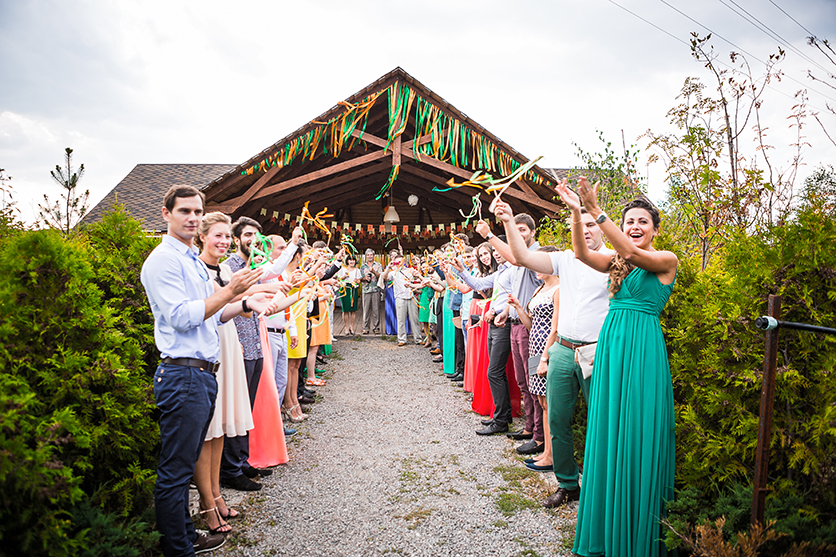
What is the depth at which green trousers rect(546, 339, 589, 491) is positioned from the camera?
318 cm

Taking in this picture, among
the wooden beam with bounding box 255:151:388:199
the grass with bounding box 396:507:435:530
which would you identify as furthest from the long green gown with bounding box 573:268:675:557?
the wooden beam with bounding box 255:151:388:199

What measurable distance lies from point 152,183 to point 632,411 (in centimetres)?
1871

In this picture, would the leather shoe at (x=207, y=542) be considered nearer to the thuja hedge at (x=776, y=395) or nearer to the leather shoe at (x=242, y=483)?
the leather shoe at (x=242, y=483)

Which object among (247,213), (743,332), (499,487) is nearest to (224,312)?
(499,487)

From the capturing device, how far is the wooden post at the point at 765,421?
6.25ft

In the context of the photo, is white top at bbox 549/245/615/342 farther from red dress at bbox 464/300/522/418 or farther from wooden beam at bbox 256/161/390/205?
wooden beam at bbox 256/161/390/205

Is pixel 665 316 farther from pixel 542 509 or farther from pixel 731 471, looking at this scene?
pixel 542 509

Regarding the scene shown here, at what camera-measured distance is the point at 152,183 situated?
1702 centimetres

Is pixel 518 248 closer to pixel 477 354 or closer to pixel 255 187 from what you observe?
pixel 477 354

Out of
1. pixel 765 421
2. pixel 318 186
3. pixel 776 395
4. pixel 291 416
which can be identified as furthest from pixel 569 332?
pixel 318 186

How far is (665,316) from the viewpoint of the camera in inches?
134

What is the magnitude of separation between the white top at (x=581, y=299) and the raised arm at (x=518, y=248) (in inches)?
5.5

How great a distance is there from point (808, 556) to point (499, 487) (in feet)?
7.19

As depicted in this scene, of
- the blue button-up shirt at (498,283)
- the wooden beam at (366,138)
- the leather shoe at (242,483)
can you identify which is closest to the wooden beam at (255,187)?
the wooden beam at (366,138)
